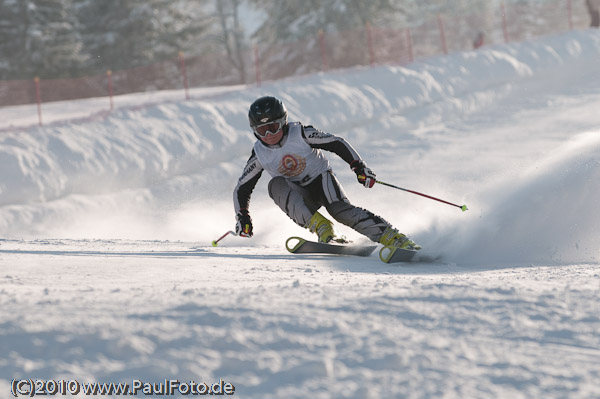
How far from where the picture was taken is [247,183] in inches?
239

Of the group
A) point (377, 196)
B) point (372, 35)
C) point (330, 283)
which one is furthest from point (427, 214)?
point (372, 35)

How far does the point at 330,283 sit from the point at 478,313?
862 mm

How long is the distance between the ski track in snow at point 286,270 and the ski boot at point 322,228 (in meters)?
0.30

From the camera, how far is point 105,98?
17.0 meters

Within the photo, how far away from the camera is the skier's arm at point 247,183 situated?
599 cm

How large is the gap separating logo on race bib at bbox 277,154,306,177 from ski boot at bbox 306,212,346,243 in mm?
431

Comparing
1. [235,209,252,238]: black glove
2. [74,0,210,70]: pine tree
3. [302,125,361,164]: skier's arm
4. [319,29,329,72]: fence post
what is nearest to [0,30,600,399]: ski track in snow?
[235,209,252,238]: black glove

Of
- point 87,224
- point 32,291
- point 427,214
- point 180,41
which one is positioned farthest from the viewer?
point 180,41

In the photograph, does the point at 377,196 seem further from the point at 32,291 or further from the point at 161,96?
the point at 161,96

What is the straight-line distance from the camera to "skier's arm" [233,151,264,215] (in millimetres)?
5988

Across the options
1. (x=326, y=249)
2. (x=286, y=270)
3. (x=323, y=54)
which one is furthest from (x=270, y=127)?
(x=323, y=54)

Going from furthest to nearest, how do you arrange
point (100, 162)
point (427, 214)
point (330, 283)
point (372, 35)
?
point (372, 35)
point (100, 162)
point (427, 214)
point (330, 283)

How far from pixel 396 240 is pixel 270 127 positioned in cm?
136

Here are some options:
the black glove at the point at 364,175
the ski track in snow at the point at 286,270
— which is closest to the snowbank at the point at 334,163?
the ski track in snow at the point at 286,270
